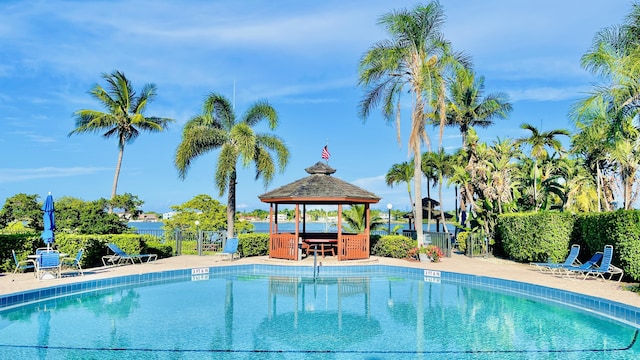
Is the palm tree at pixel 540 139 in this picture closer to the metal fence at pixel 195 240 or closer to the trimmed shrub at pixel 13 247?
the metal fence at pixel 195 240

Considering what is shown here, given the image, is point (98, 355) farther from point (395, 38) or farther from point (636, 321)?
point (395, 38)

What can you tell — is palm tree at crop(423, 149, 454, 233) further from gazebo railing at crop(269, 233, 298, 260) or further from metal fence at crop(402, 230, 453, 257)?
gazebo railing at crop(269, 233, 298, 260)

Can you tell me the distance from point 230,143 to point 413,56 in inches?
337

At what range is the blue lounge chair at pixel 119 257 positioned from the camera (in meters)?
14.4

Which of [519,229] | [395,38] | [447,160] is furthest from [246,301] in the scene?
[447,160]

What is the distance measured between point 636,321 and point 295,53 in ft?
63.9

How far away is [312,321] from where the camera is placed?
28.6 feet

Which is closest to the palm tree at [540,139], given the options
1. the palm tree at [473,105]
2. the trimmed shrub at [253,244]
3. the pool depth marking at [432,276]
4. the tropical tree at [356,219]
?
the palm tree at [473,105]

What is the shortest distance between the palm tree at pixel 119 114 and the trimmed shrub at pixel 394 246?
1571 centimetres

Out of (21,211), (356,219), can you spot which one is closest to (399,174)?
(356,219)

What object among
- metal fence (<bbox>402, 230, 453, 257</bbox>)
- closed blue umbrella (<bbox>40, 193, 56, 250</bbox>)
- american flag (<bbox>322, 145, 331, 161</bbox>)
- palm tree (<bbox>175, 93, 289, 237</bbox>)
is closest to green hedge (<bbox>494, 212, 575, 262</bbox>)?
metal fence (<bbox>402, 230, 453, 257</bbox>)

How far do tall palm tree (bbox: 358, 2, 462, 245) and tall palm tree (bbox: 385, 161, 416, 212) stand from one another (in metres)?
15.1

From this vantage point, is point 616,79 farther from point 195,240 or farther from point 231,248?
point 195,240

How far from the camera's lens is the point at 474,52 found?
1834cm
